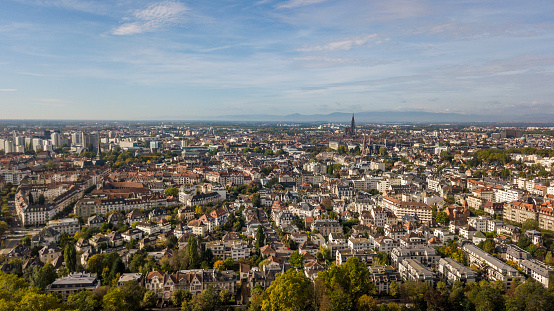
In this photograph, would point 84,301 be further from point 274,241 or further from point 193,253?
point 274,241

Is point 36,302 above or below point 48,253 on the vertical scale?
above

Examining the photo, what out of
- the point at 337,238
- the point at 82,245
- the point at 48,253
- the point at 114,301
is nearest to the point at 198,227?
the point at 82,245

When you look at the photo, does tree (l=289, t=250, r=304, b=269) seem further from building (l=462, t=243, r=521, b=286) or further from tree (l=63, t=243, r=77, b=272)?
tree (l=63, t=243, r=77, b=272)

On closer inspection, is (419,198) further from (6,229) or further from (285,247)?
(6,229)

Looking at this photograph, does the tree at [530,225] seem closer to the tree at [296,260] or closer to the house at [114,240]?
the tree at [296,260]

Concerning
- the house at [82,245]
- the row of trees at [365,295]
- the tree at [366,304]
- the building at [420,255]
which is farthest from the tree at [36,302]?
the building at [420,255]

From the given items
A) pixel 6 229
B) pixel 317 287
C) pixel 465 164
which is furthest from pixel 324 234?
pixel 465 164
